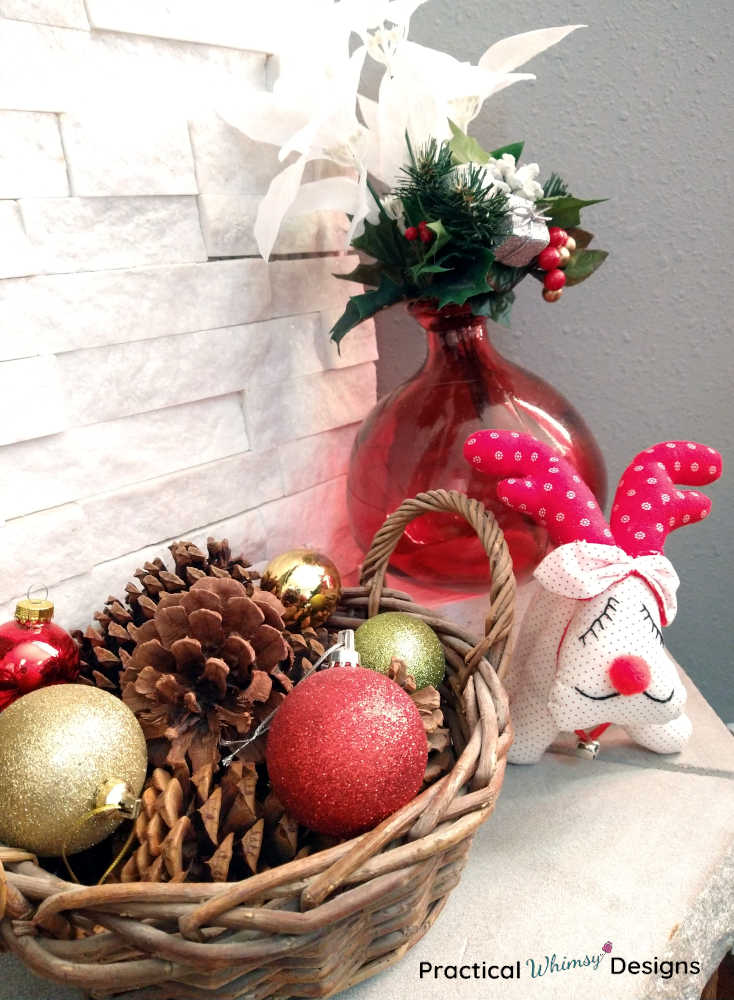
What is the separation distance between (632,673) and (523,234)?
14.5 inches

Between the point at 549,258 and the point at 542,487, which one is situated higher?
the point at 549,258

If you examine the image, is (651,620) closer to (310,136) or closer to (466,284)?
(466,284)

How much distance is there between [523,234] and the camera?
67 centimetres

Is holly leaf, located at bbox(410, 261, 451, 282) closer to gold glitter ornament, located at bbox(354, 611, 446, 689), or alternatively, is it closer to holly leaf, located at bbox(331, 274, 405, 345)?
holly leaf, located at bbox(331, 274, 405, 345)

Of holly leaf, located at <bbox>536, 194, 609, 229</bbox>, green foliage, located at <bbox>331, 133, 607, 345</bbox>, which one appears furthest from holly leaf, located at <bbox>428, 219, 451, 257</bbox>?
holly leaf, located at <bbox>536, 194, 609, 229</bbox>

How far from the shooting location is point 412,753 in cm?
46

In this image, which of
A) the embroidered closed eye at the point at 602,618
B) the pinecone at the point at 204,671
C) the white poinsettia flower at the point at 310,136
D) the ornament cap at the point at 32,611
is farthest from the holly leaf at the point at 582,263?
the ornament cap at the point at 32,611

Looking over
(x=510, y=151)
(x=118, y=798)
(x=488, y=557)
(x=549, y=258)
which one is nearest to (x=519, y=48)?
(x=510, y=151)

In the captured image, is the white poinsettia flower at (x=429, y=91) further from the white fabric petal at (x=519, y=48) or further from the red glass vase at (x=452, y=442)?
the red glass vase at (x=452, y=442)

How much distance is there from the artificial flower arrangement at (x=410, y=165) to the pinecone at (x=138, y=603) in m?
0.26

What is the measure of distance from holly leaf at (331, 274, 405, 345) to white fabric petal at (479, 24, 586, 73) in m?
0.21

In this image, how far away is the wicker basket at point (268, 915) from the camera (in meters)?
0.38

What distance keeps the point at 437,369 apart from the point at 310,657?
320mm

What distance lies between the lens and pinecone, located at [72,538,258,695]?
0.57 m
